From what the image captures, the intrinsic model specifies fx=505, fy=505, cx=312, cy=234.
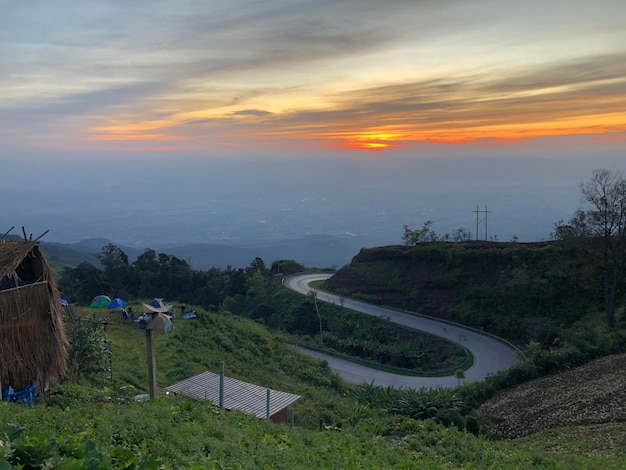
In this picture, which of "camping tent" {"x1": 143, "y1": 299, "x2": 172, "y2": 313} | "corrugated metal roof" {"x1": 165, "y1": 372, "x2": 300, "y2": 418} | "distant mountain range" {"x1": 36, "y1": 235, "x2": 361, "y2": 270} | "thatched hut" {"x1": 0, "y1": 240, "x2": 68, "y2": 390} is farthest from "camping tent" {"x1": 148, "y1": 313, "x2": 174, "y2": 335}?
"distant mountain range" {"x1": 36, "y1": 235, "x2": 361, "y2": 270}

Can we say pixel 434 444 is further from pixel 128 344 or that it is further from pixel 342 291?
pixel 342 291

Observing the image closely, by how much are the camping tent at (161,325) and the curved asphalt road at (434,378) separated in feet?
30.8

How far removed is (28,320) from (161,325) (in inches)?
423

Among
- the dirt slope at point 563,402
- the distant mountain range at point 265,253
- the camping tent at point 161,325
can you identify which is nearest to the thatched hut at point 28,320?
the camping tent at point 161,325

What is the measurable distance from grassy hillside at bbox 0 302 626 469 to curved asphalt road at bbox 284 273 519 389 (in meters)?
6.47

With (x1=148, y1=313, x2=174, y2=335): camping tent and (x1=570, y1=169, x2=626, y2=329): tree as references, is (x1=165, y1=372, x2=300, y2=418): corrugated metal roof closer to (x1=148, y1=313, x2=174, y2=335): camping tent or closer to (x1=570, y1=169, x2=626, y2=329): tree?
(x1=148, y1=313, x2=174, y2=335): camping tent

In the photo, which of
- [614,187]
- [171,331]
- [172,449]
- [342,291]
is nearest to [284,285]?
[342,291]

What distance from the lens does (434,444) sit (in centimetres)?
1213

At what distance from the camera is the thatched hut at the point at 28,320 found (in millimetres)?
12195

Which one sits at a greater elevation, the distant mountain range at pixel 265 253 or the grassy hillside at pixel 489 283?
the grassy hillside at pixel 489 283

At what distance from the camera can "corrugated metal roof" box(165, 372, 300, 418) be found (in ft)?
43.7

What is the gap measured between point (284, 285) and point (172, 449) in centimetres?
3747

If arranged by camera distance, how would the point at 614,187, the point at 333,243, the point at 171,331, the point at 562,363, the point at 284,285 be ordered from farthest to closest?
the point at 333,243, the point at 284,285, the point at 614,187, the point at 171,331, the point at 562,363

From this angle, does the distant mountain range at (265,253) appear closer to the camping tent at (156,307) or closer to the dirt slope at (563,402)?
the camping tent at (156,307)
